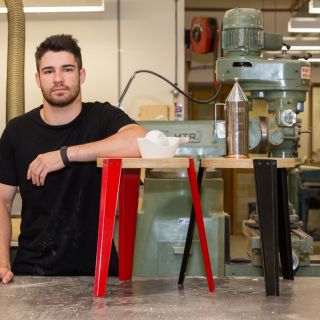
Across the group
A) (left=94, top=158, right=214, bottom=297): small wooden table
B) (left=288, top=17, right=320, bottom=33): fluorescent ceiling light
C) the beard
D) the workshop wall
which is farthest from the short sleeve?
(left=288, top=17, right=320, bottom=33): fluorescent ceiling light

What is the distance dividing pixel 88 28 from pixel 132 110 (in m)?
0.73

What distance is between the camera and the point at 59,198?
167cm

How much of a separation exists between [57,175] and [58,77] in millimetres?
286

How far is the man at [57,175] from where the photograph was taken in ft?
5.39

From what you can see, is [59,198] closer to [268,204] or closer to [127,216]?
[127,216]

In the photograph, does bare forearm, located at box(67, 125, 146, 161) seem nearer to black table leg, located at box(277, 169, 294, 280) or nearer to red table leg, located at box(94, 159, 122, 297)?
red table leg, located at box(94, 159, 122, 297)

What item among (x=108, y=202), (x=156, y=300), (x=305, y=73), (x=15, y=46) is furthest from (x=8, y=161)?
(x=15, y=46)

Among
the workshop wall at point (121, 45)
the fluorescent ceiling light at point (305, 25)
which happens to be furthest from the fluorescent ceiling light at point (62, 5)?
the fluorescent ceiling light at point (305, 25)

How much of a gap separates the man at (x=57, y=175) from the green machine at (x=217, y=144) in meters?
0.43

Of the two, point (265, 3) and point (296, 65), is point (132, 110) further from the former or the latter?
point (265, 3)

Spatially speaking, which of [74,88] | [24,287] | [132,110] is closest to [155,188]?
[74,88]

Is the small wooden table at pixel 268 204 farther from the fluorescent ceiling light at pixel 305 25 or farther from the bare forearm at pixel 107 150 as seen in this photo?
the fluorescent ceiling light at pixel 305 25

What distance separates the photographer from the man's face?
64.0 inches

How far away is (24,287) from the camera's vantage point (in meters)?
1.47
